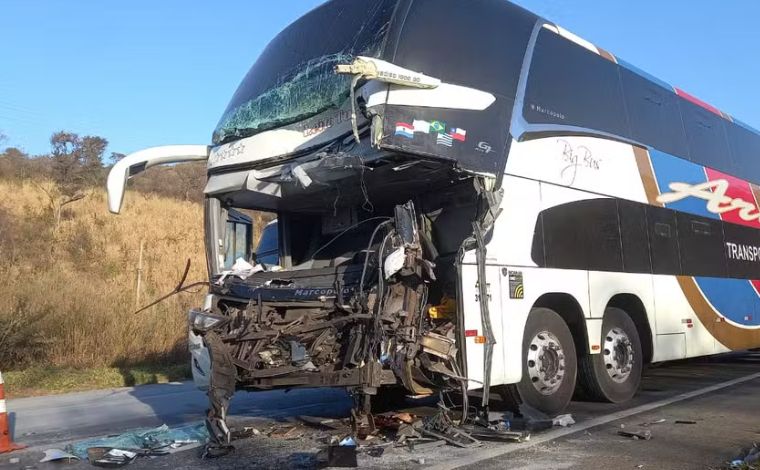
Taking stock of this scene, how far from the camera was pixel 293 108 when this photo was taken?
680 centimetres

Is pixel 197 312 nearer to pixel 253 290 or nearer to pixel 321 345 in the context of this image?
pixel 253 290

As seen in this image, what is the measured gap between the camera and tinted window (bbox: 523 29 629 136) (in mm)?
7312

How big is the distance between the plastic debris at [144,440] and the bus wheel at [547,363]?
3318 millimetres

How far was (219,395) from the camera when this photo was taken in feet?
19.6

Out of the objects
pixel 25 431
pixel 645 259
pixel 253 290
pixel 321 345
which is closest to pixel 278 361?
pixel 321 345

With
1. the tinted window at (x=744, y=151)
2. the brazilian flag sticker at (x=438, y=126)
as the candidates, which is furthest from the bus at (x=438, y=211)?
the tinted window at (x=744, y=151)

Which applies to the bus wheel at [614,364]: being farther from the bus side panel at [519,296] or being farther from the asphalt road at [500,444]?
the bus side panel at [519,296]

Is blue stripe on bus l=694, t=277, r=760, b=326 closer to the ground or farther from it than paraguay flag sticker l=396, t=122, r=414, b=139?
closer to the ground

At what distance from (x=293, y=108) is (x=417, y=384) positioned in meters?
2.98

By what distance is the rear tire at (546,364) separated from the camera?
6906 millimetres

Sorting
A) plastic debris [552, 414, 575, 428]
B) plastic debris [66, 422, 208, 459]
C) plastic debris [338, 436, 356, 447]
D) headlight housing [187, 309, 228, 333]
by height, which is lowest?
plastic debris [66, 422, 208, 459]

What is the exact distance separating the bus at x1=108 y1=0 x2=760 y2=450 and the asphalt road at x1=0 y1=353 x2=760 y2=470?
525 mm

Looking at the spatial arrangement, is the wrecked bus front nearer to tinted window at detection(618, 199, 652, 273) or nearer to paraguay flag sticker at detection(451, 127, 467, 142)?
paraguay flag sticker at detection(451, 127, 467, 142)

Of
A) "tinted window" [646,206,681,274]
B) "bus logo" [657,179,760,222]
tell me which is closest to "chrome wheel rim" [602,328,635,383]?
"tinted window" [646,206,681,274]
